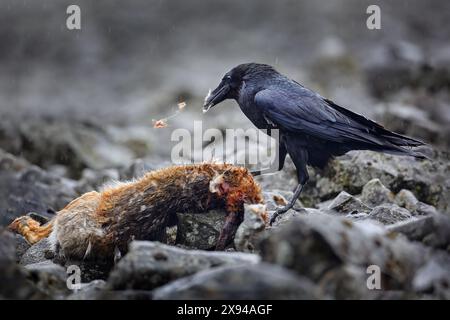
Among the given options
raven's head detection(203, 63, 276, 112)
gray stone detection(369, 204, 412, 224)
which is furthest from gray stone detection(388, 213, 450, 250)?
raven's head detection(203, 63, 276, 112)

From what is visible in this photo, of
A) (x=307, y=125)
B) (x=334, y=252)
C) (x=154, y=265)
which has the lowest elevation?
(x=154, y=265)

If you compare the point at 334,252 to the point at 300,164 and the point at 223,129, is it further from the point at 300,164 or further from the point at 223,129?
the point at 223,129

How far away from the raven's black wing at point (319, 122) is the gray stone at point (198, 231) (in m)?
1.74

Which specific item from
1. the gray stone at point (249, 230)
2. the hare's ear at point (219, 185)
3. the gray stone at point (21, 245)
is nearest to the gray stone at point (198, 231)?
the hare's ear at point (219, 185)

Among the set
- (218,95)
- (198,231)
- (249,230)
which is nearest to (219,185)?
(198,231)

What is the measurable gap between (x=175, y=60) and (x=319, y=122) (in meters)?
17.9

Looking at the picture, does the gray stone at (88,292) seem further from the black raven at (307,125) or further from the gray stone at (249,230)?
the black raven at (307,125)

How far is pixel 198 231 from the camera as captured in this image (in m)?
6.20

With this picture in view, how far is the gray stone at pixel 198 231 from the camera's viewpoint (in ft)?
20.3

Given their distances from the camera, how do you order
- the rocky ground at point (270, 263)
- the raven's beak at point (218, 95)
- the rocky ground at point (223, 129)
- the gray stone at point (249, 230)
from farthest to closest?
1. the raven's beak at point (218, 95)
2. the gray stone at point (249, 230)
3. the rocky ground at point (223, 129)
4. the rocky ground at point (270, 263)

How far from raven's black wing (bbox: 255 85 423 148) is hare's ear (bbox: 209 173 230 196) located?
60.3 inches

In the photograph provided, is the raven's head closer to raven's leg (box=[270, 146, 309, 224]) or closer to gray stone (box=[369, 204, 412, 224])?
raven's leg (box=[270, 146, 309, 224])

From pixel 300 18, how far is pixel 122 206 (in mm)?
21988

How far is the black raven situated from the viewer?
748 centimetres
